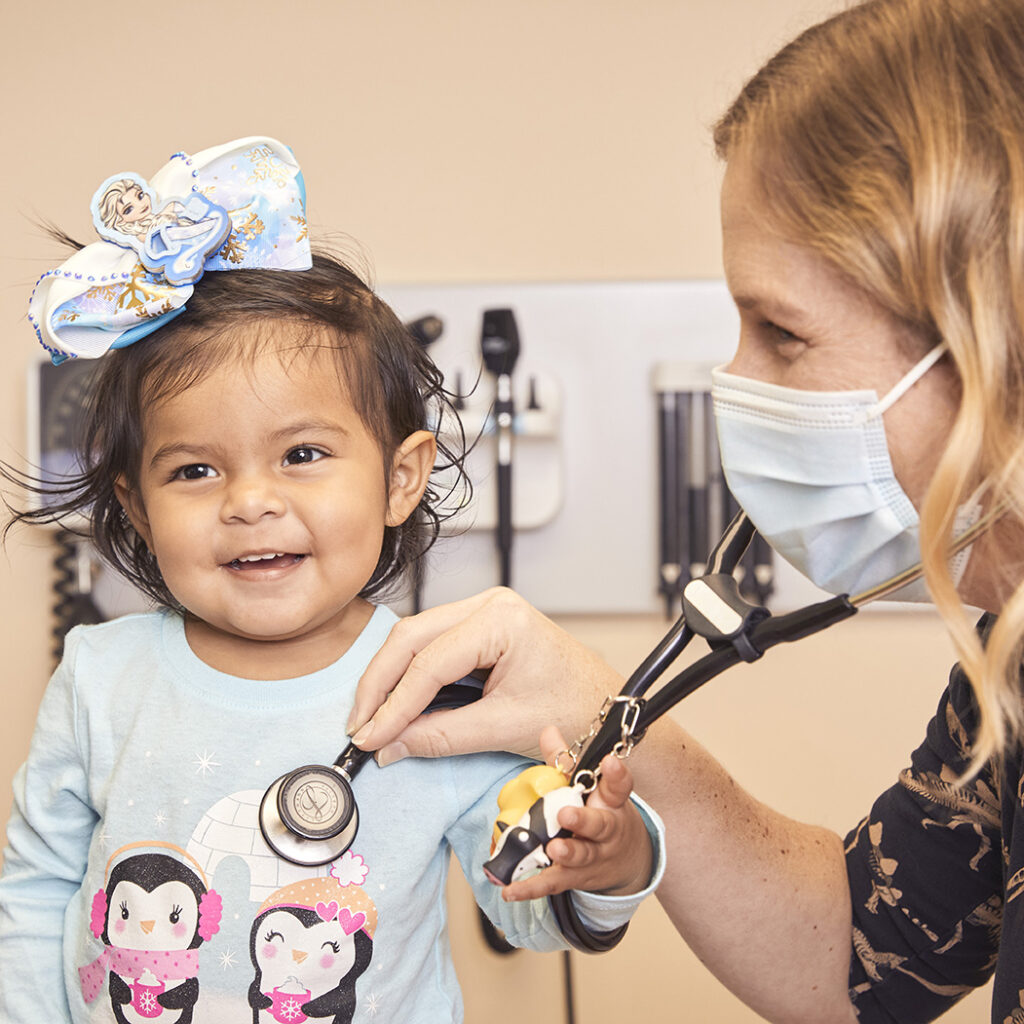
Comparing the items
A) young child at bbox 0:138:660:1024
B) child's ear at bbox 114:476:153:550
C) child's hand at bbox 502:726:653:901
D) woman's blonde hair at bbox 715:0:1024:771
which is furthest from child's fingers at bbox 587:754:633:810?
child's ear at bbox 114:476:153:550

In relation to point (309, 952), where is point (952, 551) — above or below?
above

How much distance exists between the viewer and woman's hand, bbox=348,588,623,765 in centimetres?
88

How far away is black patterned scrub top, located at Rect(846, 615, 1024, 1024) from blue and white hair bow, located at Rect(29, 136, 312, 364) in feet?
2.35

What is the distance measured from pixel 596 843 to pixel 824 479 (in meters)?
0.31

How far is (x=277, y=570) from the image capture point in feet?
2.97

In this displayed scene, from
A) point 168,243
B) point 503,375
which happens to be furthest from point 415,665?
point 503,375

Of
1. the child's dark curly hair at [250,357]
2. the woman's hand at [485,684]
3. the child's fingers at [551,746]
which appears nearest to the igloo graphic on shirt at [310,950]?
the woman's hand at [485,684]

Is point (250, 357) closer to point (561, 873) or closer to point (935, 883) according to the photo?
point (561, 873)

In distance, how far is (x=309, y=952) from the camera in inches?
33.6

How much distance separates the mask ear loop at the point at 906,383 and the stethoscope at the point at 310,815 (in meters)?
0.49

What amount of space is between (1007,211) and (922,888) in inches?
23.7

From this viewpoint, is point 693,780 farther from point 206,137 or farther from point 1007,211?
point 206,137

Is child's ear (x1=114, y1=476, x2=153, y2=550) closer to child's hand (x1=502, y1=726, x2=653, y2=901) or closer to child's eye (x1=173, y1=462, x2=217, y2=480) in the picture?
child's eye (x1=173, y1=462, x2=217, y2=480)

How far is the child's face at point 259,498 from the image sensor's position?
890mm
